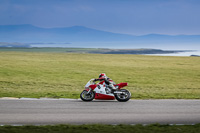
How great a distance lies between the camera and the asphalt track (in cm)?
1361

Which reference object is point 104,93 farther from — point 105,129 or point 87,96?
point 105,129

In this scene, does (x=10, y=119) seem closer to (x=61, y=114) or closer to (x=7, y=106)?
(x=61, y=114)

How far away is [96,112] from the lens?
15516mm

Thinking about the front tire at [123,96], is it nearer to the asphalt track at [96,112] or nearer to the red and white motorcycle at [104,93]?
the red and white motorcycle at [104,93]

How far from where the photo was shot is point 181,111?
16016 millimetres

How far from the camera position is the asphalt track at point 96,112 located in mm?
13609

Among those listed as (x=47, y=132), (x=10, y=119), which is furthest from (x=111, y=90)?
(x=47, y=132)

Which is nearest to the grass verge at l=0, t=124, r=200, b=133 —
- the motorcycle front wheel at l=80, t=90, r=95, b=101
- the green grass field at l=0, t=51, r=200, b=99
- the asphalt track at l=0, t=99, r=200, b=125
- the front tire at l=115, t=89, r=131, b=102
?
the asphalt track at l=0, t=99, r=200, b=125

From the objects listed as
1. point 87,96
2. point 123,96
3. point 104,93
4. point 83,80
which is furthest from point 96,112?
point 83,80

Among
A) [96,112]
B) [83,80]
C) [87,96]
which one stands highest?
[87,96]

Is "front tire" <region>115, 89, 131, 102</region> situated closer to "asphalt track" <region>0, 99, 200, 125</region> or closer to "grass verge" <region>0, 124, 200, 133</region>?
"asphalt track" <region>0, 99, 200, 125</region>

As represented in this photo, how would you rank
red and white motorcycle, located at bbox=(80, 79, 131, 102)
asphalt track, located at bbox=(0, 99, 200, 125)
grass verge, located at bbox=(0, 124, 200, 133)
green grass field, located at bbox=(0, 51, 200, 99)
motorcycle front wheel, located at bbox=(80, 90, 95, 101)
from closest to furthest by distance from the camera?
grass verge, located at bbox=(0, 124, 200, 133) → asphalt track, located at bbox=(0, 99, 200, 125) → red and white motorcycle, located at bbox=(80, 79, 131, 102) → motorcycle front wheel, located at bbox=(80, 90, 95, 101) → green grass field, located at bbox=(0, 51, 200, 99)

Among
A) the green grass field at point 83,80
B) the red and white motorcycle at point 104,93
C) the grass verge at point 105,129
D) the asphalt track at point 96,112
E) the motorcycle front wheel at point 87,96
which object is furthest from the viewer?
the green grass field at point 83,80

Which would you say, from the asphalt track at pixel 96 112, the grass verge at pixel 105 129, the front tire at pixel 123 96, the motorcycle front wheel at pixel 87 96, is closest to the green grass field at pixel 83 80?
the front tire at pixel 123 96
